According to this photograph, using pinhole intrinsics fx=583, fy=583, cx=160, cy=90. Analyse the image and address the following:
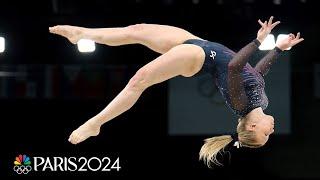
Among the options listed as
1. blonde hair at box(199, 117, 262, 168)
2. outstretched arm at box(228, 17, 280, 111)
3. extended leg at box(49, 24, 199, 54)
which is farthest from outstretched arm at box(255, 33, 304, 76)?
extended leg at box(49, 24, 199, 54)

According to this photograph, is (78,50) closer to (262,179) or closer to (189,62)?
(189,62)

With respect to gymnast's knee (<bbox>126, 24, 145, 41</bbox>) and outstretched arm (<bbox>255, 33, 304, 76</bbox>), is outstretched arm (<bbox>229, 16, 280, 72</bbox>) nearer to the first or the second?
outstretched arm (<bbox>255, 33, 304, 76</bbox>)

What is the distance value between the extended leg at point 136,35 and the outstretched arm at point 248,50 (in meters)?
0.41

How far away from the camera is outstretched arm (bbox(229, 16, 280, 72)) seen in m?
3.71

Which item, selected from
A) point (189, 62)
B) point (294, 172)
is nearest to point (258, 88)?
point (189, 62)

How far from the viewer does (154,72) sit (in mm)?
3896

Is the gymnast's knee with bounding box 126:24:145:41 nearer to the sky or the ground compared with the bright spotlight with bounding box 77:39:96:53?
nearer to the ground

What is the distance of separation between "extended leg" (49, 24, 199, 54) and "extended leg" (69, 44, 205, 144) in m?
0.20

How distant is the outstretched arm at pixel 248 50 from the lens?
3.71m

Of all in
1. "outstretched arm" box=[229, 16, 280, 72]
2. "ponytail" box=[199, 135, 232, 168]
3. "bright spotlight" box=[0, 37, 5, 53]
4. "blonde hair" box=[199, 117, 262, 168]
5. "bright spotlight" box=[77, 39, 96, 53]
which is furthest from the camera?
"bright spotlight" box=[0, 37, 5, 53]

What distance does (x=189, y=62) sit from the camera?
3.88 metres

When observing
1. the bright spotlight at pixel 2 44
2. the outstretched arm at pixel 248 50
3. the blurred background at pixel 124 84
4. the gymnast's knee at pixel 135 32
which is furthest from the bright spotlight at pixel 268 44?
the bright spotlight at pixel 2 44

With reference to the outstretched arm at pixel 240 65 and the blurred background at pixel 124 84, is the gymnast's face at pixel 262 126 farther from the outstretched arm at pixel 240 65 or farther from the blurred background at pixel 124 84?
the blurred background at pixel 124 84

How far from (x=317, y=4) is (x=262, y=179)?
63.1 inches
